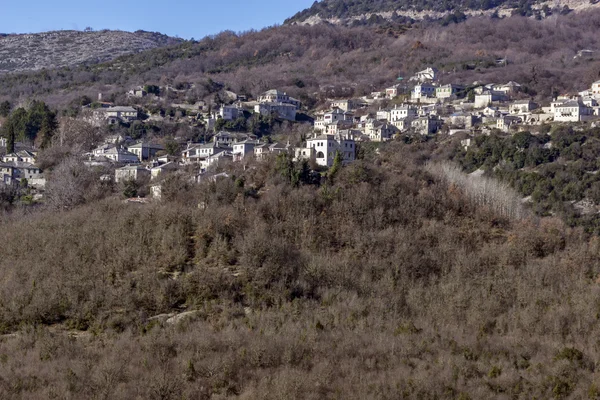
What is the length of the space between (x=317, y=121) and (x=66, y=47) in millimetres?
63018

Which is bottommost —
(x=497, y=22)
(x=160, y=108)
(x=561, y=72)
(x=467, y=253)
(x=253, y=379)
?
(x=253, y=379)

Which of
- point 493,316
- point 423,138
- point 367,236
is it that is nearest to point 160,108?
point 423,138

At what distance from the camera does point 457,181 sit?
29.5m

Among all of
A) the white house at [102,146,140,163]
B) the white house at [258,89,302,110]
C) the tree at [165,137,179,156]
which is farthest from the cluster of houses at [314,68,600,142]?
the white house at [102,146,140,163]

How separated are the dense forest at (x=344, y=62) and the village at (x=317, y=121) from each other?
3.75 m

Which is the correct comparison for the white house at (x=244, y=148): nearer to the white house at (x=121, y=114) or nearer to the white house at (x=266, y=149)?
the white house at (x=266, y=149)

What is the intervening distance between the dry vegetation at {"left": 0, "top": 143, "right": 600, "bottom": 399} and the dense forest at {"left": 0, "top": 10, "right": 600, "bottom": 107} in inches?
1406

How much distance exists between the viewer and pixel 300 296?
20266 mm

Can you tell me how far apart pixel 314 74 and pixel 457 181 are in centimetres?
4628

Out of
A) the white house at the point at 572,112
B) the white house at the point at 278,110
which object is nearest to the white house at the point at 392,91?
the white house at the point at 278,110

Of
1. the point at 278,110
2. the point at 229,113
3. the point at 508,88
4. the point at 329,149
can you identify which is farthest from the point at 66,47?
the point at 329,149

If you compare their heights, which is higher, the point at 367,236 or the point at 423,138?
the point at 423,138

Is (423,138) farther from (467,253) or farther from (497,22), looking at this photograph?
(497,22)

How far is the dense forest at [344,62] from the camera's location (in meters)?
64.5
